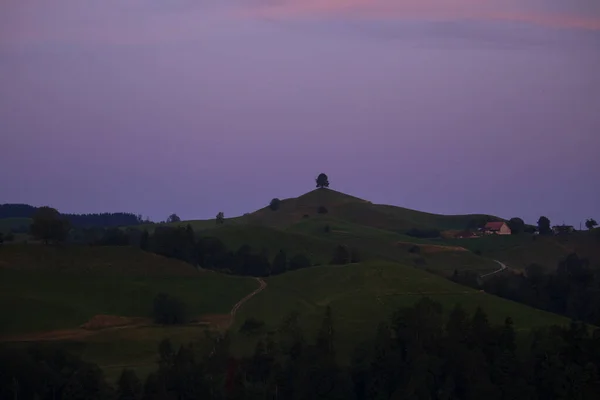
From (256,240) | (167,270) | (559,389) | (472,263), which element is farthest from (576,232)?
(559,389)

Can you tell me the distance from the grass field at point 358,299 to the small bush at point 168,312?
637 cm

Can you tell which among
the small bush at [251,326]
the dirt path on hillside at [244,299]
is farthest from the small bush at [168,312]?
the small bush at [251,326]

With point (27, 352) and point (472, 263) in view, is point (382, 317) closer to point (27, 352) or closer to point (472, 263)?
point (27, 352)

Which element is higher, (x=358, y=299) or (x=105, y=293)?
(x=105, y=293)

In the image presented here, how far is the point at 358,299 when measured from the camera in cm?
10312

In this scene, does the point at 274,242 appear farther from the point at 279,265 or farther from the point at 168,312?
the point at 168,312

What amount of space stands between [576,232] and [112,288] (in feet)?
377

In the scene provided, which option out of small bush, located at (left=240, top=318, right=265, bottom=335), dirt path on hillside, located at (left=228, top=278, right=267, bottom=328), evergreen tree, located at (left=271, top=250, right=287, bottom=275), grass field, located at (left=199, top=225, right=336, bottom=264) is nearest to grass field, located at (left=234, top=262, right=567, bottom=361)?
dirt path on hillside, located at (left=228, top=278, right=267, bottom=328)

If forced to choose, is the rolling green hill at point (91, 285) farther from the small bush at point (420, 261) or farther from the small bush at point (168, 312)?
the small bush at point (420, 261)

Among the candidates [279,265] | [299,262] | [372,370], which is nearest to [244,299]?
[279,265]

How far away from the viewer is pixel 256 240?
158000mm

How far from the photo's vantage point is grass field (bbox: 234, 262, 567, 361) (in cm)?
9319

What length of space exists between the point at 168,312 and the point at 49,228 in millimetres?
29788

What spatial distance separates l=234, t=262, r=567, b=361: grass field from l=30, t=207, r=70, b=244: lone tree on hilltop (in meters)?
27.9
